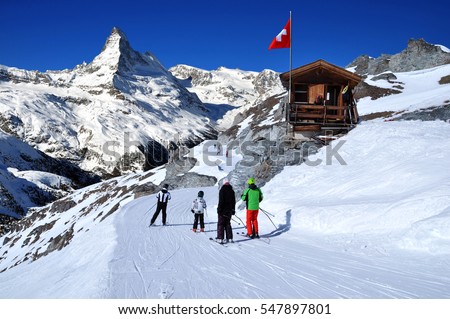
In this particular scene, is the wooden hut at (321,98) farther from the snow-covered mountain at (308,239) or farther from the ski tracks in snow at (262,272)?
the ski tracks in snow at (262,272)

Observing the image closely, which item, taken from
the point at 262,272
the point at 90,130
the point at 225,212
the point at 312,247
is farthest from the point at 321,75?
the point at 90,130

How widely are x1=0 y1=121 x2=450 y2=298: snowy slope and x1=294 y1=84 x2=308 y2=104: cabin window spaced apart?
8968 millimetres

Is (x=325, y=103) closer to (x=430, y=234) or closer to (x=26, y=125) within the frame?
(x=430, y=234)

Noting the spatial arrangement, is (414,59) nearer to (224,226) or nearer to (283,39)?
(283,39)

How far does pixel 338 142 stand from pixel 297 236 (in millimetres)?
9300

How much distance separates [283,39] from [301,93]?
572 centimetres

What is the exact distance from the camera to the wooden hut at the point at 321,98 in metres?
21.4

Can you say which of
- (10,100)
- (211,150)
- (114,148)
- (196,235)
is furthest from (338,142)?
(10,100)

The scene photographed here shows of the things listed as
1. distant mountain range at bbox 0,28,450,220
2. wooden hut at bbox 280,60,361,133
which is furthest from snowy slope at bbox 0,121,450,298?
distant mountain range at bbox 0,28,450,220

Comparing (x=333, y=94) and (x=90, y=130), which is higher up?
(x=90, y=130)

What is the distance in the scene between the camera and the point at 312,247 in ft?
29.0

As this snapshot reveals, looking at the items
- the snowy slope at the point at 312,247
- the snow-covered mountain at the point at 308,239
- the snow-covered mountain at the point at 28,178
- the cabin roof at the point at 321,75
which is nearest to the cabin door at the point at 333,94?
the cabin roof at the point at 321,75

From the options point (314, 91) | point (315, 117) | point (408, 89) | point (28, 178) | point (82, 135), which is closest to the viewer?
point (315, 117)

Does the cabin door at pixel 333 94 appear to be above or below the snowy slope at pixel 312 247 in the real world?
above
